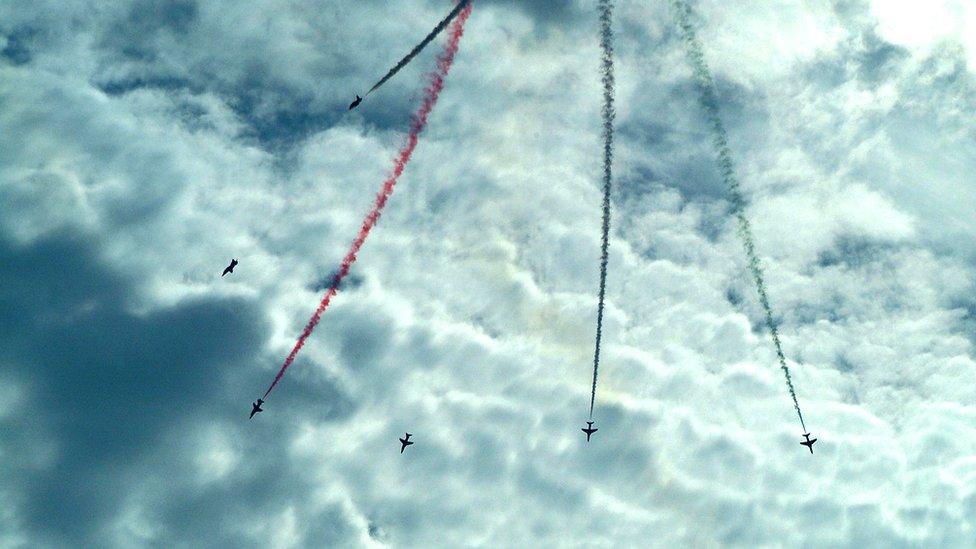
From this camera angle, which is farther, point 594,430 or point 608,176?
point 594,430

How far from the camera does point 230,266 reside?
62031mm

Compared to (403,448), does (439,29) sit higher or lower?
higher

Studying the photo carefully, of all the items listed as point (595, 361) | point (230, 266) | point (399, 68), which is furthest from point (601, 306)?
point (230, 266)

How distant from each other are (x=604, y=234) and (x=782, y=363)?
2236cm

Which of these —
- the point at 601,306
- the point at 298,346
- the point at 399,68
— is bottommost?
the point at 298,346

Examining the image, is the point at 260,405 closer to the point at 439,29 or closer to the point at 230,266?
the point at 230,266

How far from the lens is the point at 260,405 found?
67.3m

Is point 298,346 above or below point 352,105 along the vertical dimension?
below

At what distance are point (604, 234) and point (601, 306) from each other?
6.94 m

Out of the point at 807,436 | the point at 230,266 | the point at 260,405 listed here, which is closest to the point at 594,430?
the point at 807,436

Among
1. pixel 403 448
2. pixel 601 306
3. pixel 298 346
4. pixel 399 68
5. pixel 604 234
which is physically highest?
pixel 399 68

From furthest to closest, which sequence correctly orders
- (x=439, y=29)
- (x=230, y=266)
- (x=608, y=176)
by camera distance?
(x=230, y=266) < (x=608, y=176) < (x=439, y=29)

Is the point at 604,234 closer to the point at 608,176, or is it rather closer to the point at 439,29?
the point at 608,176

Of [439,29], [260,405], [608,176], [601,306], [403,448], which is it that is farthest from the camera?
[403,448]
